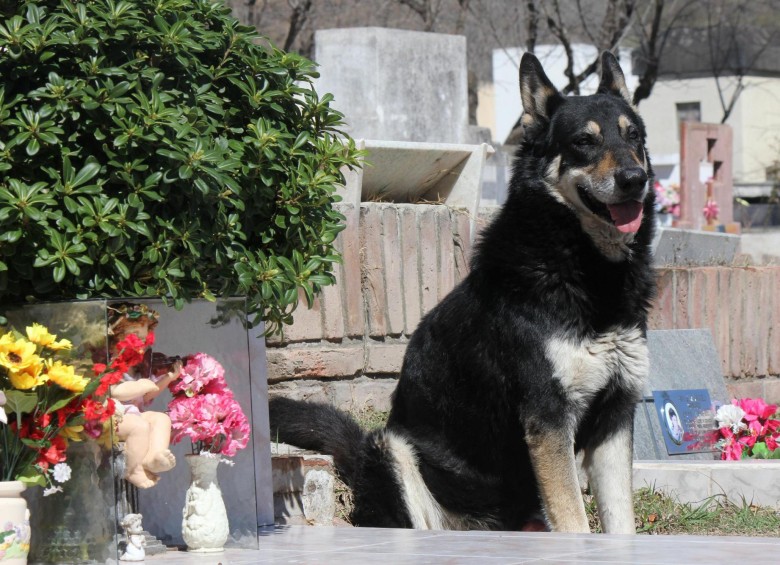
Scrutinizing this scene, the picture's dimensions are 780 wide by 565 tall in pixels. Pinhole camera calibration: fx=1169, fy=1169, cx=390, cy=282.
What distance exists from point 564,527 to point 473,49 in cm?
2671

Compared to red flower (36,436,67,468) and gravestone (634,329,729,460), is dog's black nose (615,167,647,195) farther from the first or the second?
red flower (36,436,67,468)

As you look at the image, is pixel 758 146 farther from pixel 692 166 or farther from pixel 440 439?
pixel 440 439

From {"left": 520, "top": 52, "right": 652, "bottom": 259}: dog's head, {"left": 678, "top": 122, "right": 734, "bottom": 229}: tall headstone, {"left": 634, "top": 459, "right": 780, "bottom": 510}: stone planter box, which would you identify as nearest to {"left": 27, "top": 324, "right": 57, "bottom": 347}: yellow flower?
{"left": 520, "top": 52, "right": 652, "bottom": 259}: dog's head

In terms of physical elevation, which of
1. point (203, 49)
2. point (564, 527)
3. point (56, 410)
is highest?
point (203, 49)

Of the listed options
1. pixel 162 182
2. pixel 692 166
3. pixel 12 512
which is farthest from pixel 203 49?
pixel 692 166

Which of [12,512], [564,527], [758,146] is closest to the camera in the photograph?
[12,512]

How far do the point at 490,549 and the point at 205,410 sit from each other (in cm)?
114

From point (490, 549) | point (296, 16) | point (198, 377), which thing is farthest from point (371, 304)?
point (296, 16)

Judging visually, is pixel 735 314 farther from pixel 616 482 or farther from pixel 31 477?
pixel 31 477

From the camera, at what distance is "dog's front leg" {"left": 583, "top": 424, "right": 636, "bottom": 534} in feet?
16.7

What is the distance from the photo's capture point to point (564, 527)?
482cm

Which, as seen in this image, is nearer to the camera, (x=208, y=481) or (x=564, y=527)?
(x=208, y=481)

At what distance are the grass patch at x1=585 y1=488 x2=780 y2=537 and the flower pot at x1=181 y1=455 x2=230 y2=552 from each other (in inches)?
82.0

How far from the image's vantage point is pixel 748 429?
6.84 m
